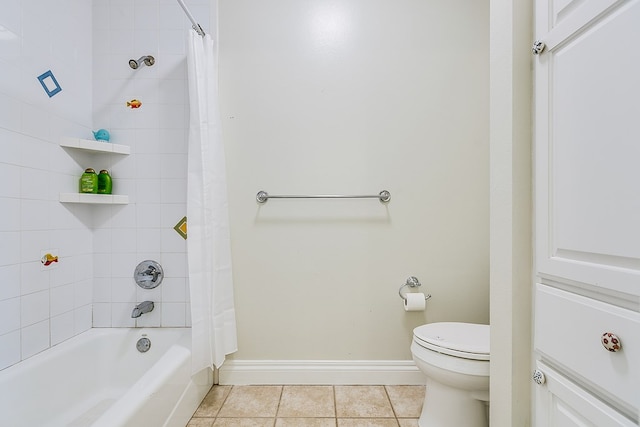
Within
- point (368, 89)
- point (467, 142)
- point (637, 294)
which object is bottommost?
point (637, 294)

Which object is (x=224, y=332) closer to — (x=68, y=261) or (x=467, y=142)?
(x=68, y=261)

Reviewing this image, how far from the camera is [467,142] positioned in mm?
1585

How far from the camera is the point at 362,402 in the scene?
140cm

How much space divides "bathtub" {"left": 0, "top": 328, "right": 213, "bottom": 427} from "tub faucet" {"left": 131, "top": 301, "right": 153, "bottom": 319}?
12cm

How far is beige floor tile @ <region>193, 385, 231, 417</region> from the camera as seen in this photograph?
1326 millimetres

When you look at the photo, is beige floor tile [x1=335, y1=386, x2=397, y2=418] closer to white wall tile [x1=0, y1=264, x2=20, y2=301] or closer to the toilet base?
the toilet base

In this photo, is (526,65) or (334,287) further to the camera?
(334,287)

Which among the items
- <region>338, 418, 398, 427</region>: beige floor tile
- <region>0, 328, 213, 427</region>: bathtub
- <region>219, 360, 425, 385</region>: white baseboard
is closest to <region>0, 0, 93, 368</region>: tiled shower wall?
<region>0, 328, 213, 427</region>: bathtub

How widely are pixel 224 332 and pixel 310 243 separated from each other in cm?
64

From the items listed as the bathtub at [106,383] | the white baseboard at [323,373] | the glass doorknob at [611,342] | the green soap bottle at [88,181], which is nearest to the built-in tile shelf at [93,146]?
the green soap bottle at [88,181]

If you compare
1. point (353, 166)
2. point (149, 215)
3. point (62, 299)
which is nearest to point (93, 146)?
point (149, 215)

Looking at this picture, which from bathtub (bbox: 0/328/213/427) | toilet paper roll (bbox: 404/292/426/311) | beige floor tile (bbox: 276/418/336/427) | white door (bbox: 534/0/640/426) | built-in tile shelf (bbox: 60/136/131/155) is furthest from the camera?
toilet paper roll (bbox: 404/292/426/311)

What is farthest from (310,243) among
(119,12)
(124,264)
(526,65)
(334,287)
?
(119,12)

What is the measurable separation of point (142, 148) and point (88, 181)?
30 centimetres
